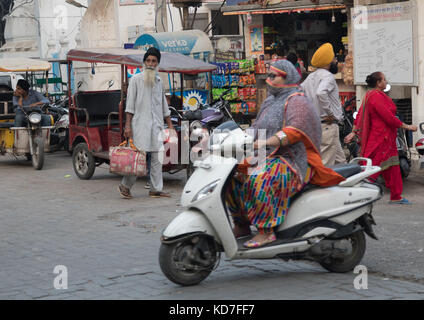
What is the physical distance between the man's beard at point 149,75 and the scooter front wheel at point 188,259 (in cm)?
453

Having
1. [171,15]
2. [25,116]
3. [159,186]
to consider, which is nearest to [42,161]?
[25,116]

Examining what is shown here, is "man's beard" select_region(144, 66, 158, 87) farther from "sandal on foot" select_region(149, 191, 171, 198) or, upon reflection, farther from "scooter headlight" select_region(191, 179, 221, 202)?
"scooter headlight" select_region(191, 179, 221, 202)

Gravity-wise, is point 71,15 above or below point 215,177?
above

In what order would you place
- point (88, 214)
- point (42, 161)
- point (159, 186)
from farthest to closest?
1. point (42, 161)
2. point (159, 186)
3. point (88, 214)

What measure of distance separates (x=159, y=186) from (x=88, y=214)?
128 centimetres

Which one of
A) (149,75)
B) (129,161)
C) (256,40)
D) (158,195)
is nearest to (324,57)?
(149,75)

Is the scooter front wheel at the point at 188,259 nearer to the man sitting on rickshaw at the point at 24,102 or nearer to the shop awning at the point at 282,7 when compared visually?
the man sitting on rickshaw at the point at 24,102

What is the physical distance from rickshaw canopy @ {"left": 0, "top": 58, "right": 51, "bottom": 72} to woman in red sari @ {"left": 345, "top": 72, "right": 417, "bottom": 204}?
831 cm

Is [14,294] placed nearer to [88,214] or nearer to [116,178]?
[88,214]

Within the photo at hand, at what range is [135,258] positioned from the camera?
22.0ft

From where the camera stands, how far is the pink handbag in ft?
32.3

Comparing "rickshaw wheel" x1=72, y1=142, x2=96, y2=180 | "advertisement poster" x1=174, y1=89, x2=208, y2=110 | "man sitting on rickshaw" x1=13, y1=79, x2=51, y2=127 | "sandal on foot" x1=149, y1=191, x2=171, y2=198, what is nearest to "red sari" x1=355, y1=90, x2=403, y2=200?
"sandal on foot" x1=149, y1=191, x2=171, y2=198

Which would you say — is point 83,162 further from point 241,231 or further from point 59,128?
point 241,231

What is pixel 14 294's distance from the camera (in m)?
5.62
